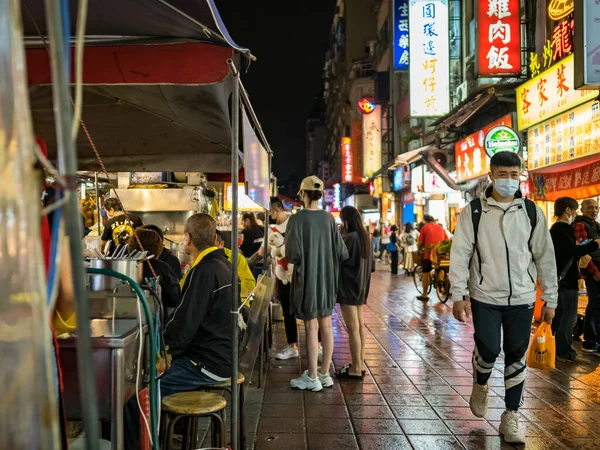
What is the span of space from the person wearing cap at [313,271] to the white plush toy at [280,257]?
120cm

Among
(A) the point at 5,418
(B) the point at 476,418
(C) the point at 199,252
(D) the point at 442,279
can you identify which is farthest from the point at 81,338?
(D) the point at 442,279

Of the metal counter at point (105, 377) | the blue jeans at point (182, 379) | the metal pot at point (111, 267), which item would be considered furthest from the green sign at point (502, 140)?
the metal counter at point (105, 377)

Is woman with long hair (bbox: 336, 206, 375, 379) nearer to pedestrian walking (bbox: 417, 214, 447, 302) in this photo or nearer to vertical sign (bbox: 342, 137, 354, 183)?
pedestrian walking (bbox: 417, 214, 447, 302)

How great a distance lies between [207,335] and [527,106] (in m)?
11.1

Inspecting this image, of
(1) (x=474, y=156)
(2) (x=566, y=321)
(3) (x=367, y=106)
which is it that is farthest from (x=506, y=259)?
(3) (x=367, y=106)

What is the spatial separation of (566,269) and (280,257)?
3.44 metres

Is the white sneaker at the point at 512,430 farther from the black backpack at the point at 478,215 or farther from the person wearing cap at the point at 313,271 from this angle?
the person wearing cap at the point at 313,271

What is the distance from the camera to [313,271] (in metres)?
6.05

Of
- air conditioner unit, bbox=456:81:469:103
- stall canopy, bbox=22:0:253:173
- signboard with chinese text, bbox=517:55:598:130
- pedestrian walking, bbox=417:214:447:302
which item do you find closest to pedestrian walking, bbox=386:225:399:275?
air conditioner unit, bbox=456:81:469:103

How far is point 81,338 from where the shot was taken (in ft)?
4.17

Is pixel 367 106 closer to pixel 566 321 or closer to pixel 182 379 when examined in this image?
pixel 566 321

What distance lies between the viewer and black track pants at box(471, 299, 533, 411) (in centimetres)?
471

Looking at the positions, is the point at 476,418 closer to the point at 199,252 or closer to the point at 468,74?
the point at 199,252

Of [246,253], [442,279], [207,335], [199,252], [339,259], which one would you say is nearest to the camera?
[207,335]
